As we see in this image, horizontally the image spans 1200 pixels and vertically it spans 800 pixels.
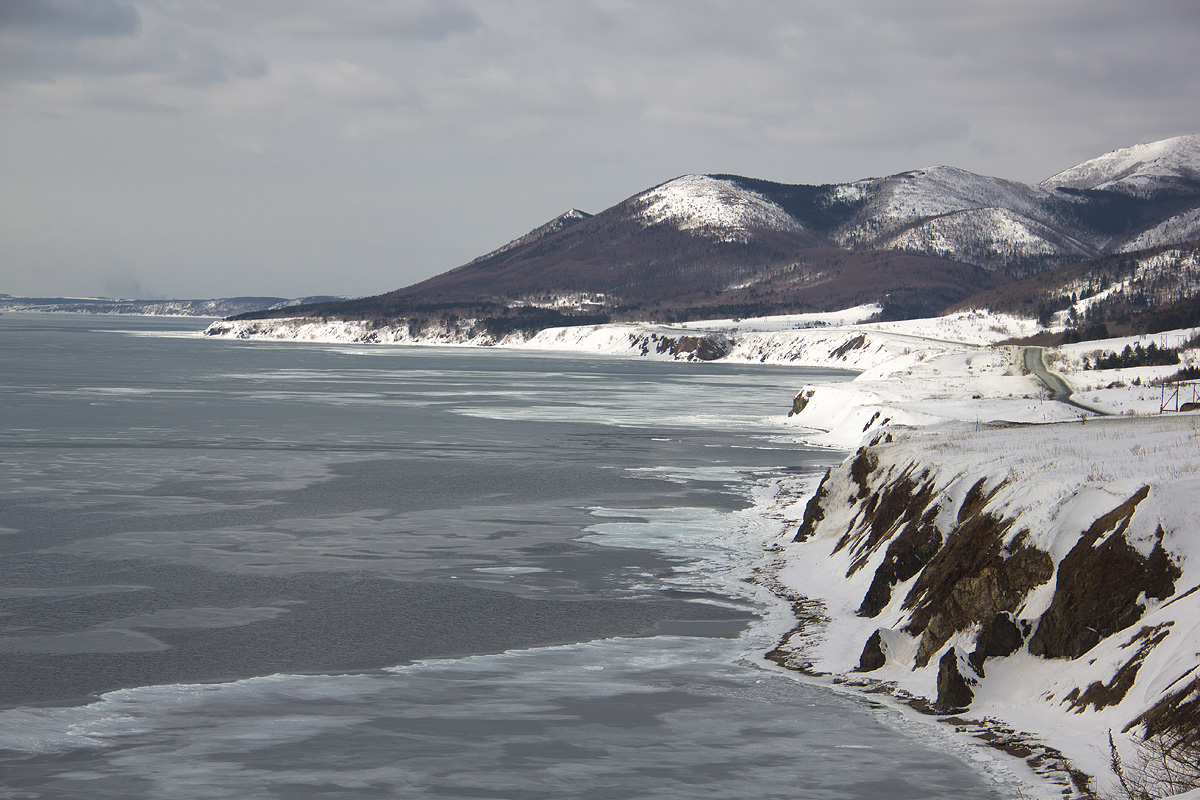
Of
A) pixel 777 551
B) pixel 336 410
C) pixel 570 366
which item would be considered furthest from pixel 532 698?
pixel 570 366

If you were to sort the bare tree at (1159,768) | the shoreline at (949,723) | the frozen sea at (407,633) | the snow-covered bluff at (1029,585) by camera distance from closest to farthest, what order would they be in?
1. the bare tree at (1159,768)
2. the shoreline at (949,723)
3. the frozen sea at (407,633)
4. the snow-covered bluff at (1029,585)

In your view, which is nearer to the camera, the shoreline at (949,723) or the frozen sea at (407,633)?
the shoreline at (949,723)

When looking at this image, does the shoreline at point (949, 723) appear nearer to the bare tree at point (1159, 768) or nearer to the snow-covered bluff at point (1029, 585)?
the snow-covered bluff at point (1029, 585)

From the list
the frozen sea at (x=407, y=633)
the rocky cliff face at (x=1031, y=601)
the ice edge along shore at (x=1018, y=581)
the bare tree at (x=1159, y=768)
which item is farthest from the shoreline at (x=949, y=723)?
the bare tree at (x=1159, y=768)

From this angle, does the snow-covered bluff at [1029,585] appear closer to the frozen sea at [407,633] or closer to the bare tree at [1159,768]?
the bare tree at [1159,768]

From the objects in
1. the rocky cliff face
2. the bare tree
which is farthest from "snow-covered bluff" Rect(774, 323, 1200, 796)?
the bare tree

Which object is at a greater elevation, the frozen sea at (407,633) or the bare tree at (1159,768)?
the bare tree at (1159,768)

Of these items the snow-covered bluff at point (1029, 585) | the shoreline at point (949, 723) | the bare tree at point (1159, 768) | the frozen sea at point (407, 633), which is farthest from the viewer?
the snow-covered bluff at point (1029, 585)

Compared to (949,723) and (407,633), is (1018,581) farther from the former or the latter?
(407,633)
